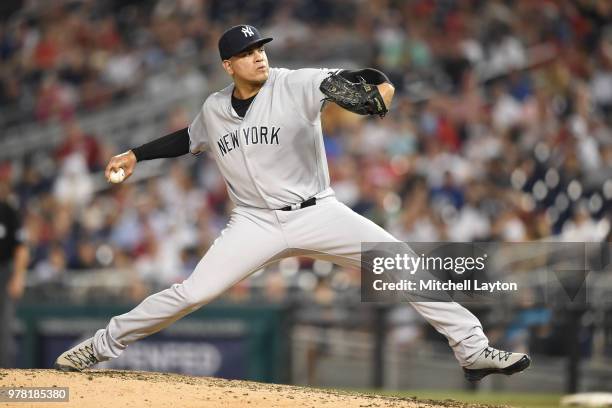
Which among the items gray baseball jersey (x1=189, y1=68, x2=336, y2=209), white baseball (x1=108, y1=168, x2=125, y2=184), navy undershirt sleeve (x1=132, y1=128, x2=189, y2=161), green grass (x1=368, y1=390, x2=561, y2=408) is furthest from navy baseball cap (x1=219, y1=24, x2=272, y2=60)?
green grass (x1=368, y1=390, x2=561, y2=408)

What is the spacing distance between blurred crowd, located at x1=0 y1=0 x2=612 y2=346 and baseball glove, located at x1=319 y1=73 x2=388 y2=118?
4.58 metres

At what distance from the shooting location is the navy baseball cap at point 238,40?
18.8 feet

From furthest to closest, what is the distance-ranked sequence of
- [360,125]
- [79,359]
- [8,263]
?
[360,125] → [8,263] → [79,359]

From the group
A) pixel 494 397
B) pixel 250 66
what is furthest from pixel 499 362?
pixel 494 397

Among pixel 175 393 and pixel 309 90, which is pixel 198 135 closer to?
pixel 309 90

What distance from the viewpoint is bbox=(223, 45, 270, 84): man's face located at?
19.0 ft

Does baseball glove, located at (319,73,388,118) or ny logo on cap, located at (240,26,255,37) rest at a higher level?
ny logo on cap, located at (240,26,255,37)

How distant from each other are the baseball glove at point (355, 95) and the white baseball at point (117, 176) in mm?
1179

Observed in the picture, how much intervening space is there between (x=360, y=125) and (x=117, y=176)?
7318 millimetres

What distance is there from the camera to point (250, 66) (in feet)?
19.0

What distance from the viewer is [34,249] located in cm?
1227

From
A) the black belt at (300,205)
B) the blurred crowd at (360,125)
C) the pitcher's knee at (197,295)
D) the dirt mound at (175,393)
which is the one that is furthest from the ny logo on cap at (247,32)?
the blurred crowd at (360,125)

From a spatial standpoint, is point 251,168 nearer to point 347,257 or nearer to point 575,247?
point 347,257

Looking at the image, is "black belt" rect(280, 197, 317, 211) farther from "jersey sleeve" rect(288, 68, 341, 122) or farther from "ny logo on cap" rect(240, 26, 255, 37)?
"ny logo on cap" rect(240, 26, 255, 37)
